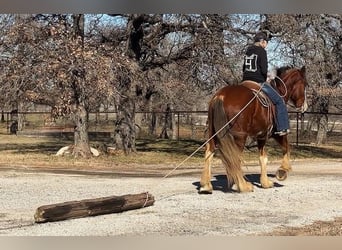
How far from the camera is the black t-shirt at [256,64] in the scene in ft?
22.7

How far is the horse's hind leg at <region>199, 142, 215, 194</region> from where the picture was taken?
6.81 metres

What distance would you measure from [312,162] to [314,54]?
175 cm

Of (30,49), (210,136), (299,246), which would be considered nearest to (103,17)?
(30,49)

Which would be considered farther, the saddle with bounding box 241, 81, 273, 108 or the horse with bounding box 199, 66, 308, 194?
the saddle with bounding box 241, 81, 273, 108

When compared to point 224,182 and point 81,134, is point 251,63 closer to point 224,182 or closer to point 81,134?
point 224,182

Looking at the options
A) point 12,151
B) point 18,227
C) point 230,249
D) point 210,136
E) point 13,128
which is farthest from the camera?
point 13,128

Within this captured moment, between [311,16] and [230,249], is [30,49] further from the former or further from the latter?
[230,249]

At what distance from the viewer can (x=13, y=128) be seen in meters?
11.9

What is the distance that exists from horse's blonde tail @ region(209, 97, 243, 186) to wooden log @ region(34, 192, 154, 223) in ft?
3.24

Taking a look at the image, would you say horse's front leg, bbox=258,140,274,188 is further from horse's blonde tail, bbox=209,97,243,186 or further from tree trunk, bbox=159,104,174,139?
tree trunk, bbox=159,104,174,139

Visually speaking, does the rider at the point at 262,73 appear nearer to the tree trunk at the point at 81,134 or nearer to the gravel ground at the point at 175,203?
the gravel ground at the point at 175,203

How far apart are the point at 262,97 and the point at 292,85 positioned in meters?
0.76

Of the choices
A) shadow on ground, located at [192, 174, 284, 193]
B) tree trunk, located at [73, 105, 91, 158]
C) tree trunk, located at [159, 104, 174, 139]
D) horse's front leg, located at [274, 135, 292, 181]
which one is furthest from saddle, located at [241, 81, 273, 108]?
tree trunk, located at [159, 104, 174, 139]

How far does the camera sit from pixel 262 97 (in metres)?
6.79
